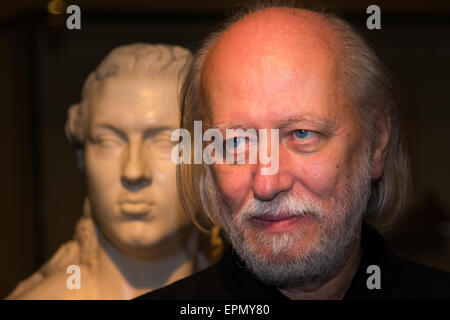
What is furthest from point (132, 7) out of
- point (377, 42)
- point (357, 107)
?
point (357, 107)

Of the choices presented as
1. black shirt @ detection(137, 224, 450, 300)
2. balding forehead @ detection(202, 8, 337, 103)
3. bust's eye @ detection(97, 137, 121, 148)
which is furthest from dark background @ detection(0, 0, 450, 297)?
balding forehead @ detection(202, 8, 337, 103)

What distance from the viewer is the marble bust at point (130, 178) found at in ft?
5.34

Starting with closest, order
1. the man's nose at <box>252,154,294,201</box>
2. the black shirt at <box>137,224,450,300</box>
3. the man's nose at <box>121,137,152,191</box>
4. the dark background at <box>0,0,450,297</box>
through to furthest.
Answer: the man's nose at <box>252,154,294,201</box> → the black shirt at <box>137,224,450,300</box> → the man's nose at <box>121,137,152,191</box> → the dark background at <box>0,0,450,297</box>

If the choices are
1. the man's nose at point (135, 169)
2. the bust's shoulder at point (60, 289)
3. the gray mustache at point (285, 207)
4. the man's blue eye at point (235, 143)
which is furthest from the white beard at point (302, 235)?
the bust's shoulder at point (60, 289)

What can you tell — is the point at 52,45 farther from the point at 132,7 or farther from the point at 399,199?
the point at 399,199

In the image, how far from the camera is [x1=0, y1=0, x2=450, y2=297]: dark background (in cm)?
170

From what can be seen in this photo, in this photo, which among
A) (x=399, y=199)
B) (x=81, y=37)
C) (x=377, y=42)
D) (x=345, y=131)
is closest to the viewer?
(x=345, y=131)

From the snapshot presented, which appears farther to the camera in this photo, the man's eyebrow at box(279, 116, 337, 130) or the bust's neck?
the bust's neck

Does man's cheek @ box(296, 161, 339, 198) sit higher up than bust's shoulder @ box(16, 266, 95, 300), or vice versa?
man's cheek @ box(296, 161, 339, 198)

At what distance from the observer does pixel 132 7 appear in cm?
181

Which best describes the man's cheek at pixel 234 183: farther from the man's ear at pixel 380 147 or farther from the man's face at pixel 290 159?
the man's ear at pixel 380 147

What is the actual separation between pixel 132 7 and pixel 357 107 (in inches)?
33.1

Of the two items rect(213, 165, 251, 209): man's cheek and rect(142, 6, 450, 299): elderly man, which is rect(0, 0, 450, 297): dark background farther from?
rect(213, 165, 251, 209): man's cheek

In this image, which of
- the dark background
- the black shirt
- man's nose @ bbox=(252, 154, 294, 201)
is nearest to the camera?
man's nose @ bbox=(252, 154, 294, 201)
